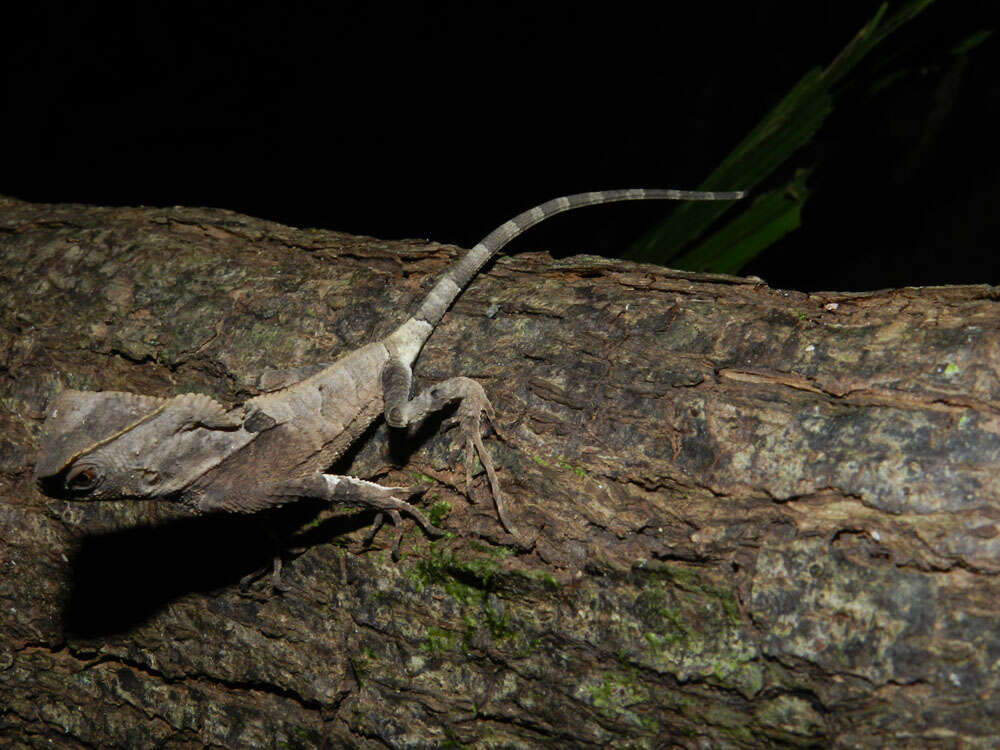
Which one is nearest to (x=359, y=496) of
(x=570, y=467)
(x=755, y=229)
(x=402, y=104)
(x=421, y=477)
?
(x=421, y=477)

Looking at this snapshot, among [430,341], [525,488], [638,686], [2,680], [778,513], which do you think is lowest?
[2,680]

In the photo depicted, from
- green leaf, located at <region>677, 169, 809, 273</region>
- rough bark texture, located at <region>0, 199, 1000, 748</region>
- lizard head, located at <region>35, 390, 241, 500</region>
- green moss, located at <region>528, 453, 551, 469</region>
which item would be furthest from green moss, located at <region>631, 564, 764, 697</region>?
green leaf, located at <region>677, 169, 809, 273</region>

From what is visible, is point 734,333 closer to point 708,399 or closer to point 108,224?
point 708,399

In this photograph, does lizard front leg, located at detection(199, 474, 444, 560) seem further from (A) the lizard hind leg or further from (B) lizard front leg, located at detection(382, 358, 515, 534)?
(B) lizard front leg, located at detection(382, 358, 515, 534)

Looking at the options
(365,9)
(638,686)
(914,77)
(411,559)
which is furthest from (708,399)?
(365,9)

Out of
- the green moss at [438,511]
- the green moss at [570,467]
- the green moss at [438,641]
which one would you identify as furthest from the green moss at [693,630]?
the green moss at [438,511]

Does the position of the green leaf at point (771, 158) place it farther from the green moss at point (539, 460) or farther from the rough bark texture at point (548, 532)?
the green moss at point (539, 460)
